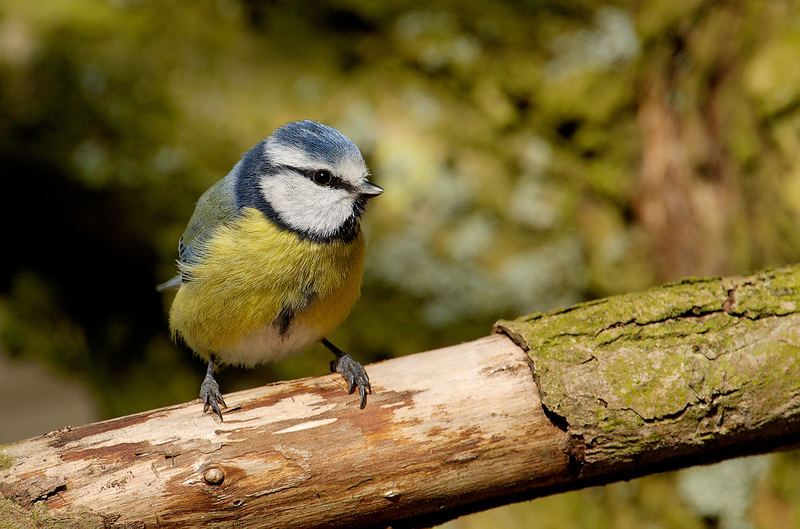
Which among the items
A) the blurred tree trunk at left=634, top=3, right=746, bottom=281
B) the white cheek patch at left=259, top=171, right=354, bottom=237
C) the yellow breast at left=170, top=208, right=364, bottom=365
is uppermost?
the blurred tree trunk at left=634, top=3, right=746, bottom=281

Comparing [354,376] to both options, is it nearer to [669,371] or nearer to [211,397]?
[211,397]

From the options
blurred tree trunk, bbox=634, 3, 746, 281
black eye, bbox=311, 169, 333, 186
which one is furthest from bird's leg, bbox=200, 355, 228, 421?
blurred tree trunk, bbox=634, 3, 746, 281

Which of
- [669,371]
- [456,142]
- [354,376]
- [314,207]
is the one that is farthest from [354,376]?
[456,142]

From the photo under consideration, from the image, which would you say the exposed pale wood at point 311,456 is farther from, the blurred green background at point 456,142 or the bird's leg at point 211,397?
the blurred green background at point 456,142

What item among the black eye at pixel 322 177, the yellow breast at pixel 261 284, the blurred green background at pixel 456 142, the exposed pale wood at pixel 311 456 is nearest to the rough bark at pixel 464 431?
the exposed pale wood at pixel 311 456

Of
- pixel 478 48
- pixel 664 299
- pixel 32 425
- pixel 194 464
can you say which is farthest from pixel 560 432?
pixel 32 425

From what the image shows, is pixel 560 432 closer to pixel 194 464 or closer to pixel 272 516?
pixel 272 516

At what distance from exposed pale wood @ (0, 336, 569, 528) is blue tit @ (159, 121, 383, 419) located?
28cm

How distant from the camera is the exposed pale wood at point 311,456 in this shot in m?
1.58

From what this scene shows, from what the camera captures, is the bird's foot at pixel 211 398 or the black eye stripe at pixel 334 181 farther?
the black eye stripe at pixel 334 181

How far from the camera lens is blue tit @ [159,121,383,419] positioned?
6.78 ft

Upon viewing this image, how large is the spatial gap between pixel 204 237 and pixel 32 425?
236cm

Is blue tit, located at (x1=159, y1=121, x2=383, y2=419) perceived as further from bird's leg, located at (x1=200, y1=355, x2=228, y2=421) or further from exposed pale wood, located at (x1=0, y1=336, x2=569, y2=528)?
exposed pale wood, located at (x1=0, y1=336, x2=569, y2=528)

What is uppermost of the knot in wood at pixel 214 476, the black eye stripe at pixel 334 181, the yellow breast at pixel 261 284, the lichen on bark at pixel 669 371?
the black eye stripe at pixel 334 181
